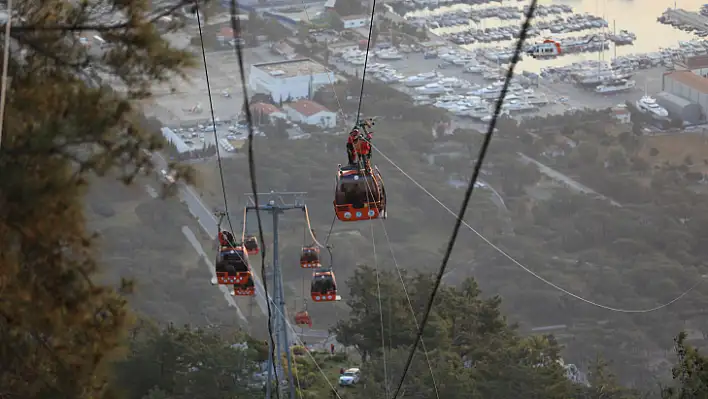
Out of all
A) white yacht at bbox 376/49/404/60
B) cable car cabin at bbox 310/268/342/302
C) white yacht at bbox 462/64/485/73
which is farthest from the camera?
white yacht at bbox 376/49/404/60

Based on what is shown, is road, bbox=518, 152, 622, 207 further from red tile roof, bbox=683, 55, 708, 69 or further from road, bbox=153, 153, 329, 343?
road, bbox=153, 153, 329, 343

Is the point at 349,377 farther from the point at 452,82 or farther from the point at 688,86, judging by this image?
the point at 452,82

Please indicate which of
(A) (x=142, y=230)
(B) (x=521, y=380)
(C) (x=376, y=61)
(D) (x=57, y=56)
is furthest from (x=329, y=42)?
(D) (x=57, y=56)

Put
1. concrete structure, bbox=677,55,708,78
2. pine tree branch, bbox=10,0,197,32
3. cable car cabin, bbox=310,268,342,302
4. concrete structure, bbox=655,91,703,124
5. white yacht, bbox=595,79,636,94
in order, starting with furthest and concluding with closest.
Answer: white yacht, bbox=595,79,636,94 < concrete structure, bbox=677,55,708,78 < concrete structure, bbox=655,91,703,124 < cable car cabin, bbox=310,268,342,302 < pine tree branch, bbox=10,0,197,32

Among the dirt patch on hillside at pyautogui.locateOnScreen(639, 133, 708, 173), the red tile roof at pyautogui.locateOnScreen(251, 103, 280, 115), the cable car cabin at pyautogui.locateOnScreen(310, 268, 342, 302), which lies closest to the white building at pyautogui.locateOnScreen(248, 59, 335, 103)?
the red tile roof at pyautogui.locateOnScreen(251, 103, 280, 115)

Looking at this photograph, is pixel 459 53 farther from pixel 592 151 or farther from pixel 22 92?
pixel 22 92

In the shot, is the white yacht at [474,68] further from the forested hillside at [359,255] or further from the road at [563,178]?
the road at [563,178]

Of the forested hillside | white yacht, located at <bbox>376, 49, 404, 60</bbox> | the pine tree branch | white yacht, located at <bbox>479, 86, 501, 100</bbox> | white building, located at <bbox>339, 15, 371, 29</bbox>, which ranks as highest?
the pine tree branch
